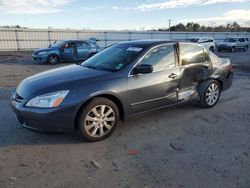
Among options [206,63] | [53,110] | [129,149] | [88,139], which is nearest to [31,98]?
[53,110]

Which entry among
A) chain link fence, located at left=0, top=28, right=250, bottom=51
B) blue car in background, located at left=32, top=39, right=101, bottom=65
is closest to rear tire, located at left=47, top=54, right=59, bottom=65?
blue car in background, located at left=32, top=39, right=101, bottom=65

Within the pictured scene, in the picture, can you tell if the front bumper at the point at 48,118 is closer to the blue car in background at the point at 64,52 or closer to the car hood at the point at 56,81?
the car hood at the point at 56,81

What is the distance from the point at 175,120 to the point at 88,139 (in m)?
1.88

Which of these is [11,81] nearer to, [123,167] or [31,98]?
[31,98]

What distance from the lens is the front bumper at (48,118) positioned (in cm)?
352

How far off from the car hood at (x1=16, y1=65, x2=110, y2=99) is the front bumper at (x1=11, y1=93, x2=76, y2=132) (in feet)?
0.83

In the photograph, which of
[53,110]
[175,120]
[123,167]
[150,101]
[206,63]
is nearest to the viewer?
[123,167]

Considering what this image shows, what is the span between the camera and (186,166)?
127 inches

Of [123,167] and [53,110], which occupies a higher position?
[53,110]

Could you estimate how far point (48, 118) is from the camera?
3.51 metres

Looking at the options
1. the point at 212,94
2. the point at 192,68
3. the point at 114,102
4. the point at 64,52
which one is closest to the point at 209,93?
the point at 212,94

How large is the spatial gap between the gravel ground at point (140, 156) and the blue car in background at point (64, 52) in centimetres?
1028

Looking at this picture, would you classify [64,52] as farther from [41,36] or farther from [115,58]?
[41,36]

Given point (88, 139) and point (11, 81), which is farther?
point (11, 81)
